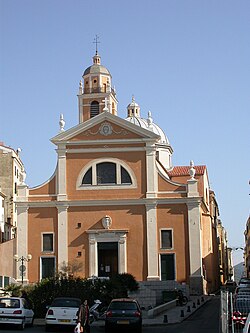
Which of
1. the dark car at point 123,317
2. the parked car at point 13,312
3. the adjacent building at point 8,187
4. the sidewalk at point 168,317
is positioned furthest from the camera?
the adjacent building at point 8,187

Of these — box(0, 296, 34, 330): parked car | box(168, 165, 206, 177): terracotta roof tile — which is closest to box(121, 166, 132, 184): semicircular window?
box(168, 165, 206, 177): terracotta roof tile

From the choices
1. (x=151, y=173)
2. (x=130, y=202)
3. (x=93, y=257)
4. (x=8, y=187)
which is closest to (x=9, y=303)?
(x=93, y=257)

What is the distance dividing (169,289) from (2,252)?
1437 centimetres

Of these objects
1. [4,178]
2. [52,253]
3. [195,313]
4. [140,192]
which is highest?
[4,178]

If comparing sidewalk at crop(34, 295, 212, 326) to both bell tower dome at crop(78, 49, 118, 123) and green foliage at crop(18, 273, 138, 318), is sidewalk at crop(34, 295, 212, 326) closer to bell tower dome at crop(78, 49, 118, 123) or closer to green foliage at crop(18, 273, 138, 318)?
green foliage at crop(18, 273, 138, 318)

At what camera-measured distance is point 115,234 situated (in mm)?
51312

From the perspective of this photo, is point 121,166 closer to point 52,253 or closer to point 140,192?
point 140,192

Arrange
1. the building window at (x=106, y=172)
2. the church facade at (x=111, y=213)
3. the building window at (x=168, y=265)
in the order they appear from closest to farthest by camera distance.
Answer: the building window at (x=168, y=265), the church facade at (x=111, y=213), the building window at (x=106, y=172)

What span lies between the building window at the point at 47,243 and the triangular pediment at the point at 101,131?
24.5 feet

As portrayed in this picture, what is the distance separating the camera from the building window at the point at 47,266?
169 feet

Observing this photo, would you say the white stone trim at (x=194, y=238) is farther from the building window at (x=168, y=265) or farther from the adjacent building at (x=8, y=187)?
the adjacent building at (x=8, y=187)

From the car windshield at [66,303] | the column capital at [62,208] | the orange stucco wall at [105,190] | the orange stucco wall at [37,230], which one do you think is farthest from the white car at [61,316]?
the orange stucco wall at [105,190]

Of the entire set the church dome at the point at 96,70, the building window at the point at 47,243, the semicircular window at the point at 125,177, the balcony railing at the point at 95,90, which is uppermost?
the church dome at the point at 96,70

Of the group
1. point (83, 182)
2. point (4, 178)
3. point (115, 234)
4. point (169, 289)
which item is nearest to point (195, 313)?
point (169, 289)
